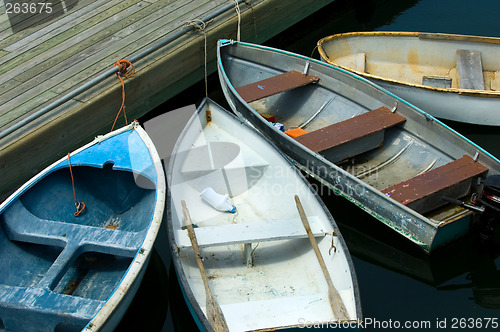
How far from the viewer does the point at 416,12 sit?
11539 millimetres

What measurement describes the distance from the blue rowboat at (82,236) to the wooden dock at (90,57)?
1.08 meters

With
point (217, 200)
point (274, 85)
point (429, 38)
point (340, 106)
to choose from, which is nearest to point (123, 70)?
point (274, 85)

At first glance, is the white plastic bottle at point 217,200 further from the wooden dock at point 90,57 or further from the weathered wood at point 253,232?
the wooden dock at point 90,57

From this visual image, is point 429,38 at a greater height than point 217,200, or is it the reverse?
point 429,38

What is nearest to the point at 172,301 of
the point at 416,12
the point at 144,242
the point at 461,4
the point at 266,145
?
the point at 144,242

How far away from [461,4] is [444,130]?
6.20 m

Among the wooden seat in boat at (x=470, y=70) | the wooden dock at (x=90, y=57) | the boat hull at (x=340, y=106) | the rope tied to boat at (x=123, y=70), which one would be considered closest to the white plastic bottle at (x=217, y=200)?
the boat hull at (x=340, y=106)

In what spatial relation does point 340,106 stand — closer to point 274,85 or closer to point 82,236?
point 274,85

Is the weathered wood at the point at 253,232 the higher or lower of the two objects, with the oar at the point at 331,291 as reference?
higher

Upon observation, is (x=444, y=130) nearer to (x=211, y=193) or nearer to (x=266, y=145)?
(x=266, y=145)

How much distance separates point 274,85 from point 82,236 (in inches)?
146

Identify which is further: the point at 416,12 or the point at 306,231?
the point at 416,12

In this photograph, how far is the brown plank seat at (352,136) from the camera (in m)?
6.80

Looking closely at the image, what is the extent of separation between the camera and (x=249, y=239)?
18.0ft
